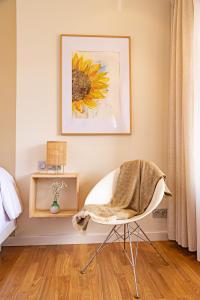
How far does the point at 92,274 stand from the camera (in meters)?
2.00

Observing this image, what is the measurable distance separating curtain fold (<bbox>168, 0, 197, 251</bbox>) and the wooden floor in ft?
0.99

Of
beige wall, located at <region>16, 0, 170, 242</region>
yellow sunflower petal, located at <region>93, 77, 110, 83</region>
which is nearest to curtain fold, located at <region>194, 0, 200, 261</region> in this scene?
beige wall, located at <region>16, 0, 170, 242</region>

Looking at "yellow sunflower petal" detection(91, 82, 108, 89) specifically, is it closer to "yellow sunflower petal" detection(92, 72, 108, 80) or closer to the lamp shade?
"yellow sunflower petal" detection(92, 72, 108, 80)

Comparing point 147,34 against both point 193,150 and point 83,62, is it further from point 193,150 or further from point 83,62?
point 193,150

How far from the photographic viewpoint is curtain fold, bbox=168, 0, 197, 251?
223 centimetres

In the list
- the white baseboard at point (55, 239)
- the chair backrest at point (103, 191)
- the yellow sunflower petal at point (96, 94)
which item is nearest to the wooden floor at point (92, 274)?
the white baseboard at point (55, 239)

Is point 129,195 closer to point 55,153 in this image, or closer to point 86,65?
point 55,153

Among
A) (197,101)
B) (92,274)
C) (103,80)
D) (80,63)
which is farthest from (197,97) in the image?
(92,274)

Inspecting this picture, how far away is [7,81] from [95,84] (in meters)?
0.99

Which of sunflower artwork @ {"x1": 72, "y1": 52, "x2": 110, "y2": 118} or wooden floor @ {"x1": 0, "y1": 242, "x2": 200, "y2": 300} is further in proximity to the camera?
sunflower artwork @ {"x1": 72, "y1": 52, "x2": 110, "y2": 118}

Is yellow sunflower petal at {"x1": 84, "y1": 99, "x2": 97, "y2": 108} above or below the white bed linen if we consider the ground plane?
above

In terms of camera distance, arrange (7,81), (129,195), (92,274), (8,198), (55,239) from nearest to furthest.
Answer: (92,274)
(8,198)
(129,195)
(55,239)
(7,81)

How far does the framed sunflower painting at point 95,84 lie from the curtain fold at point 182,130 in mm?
488

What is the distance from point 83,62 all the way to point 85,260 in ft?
6.56
